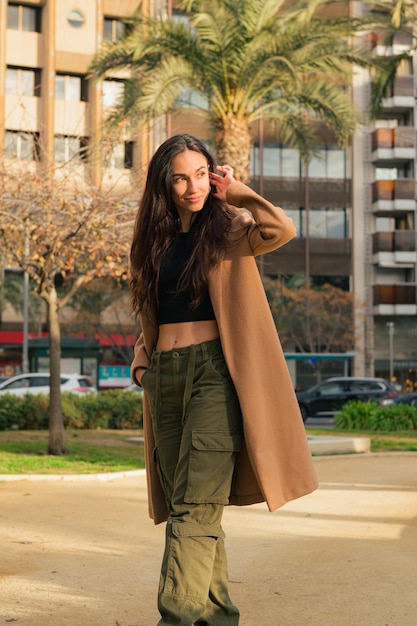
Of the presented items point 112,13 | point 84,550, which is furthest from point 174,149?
point 112,13

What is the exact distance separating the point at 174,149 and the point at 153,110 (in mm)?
16292

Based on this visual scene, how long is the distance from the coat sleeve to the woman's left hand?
6 centimetres

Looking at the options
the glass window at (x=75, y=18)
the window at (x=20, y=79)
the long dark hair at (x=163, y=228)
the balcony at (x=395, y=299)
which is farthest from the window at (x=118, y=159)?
the balcony at (x=395, y=299)

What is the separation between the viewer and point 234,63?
19.9m

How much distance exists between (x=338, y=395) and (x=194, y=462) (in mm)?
29971

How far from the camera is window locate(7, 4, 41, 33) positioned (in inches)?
2021

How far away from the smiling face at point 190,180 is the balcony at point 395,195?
56.0 metres

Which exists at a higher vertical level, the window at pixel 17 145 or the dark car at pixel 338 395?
the window at pixel 17 145

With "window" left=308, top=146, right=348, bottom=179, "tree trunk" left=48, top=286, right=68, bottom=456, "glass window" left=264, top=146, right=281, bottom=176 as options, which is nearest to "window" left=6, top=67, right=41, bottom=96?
"glass window" left=264, top=146, right=281, bottom=176

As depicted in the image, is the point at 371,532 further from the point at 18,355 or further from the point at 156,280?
the point at 18,355

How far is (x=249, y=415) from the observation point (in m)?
3.56

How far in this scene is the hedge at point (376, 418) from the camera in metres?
23.4

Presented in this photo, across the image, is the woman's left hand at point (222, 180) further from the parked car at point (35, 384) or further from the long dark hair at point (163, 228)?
the parked car at point (35, 384)

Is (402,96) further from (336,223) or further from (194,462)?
(194,462)
